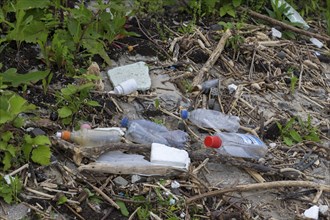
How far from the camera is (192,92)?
155 inches

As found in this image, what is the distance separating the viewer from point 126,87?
3.76m

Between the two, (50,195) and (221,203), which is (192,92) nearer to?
(221,203)

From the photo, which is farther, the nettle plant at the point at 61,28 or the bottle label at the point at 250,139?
the nettle plant at the point at 61,28

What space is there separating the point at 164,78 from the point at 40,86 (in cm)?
80

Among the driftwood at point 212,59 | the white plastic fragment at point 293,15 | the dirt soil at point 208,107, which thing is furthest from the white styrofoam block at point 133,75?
the white plastic fragment at point 293,15

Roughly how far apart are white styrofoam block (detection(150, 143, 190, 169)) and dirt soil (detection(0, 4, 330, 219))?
0.06 metres

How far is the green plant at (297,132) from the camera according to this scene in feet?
12.2

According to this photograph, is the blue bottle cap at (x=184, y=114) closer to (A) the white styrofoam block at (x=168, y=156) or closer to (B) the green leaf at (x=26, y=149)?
(A) the white styrofoam block at (x=168, y=156)

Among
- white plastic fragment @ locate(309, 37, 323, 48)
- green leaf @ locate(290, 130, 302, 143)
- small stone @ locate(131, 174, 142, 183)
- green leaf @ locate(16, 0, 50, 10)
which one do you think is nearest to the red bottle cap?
small stone @ locate(131, 174, 142, 183)

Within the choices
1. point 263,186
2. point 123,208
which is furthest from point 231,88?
point 123,208

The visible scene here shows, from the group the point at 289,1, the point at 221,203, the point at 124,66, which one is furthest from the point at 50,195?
the point at 289,1

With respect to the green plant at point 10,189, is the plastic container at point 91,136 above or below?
above

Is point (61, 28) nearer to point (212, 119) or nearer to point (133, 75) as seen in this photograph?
point (133, 75)

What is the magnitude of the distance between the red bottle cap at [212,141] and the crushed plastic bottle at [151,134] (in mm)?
139
